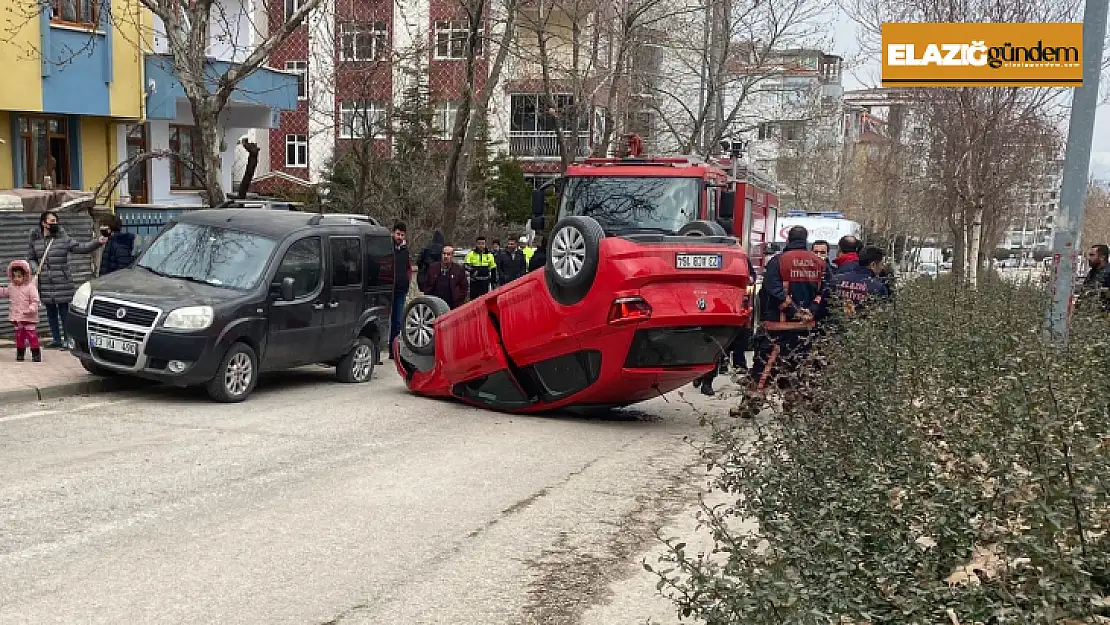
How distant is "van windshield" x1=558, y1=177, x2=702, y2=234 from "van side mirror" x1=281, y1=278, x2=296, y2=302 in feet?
12.6

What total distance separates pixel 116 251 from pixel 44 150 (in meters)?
9.55

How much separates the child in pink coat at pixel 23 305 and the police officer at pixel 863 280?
9207 mm

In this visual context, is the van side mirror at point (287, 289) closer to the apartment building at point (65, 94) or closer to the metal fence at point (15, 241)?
the metal fence at point (15, 241)

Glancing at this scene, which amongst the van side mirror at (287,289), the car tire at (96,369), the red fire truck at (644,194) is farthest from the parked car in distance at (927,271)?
the car tire at (96,369)

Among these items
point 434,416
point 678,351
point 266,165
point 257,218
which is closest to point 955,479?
point 678,351

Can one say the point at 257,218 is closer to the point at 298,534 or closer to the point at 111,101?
the point at 298,534

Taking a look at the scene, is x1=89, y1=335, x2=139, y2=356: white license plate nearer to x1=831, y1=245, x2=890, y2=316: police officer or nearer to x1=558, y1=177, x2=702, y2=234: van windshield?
x1=558, y1=177, x2=702, y2=234: van windshield

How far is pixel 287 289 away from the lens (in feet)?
42.7

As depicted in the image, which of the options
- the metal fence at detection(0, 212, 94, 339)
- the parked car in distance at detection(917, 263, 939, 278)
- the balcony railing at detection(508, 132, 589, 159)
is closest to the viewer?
the metal fence at detection(0, 212, 94, 339)

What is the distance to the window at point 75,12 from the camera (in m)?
22.0

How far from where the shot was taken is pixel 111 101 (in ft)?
78.7

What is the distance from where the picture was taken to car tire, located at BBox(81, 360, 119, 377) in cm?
1265

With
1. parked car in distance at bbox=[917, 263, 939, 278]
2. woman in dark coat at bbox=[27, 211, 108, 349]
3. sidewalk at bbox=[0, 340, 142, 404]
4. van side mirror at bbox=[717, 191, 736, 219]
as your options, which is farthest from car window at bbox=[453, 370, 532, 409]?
parked car in distance at bbox=[917, 263, 939, 278]

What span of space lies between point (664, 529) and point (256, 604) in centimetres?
294
